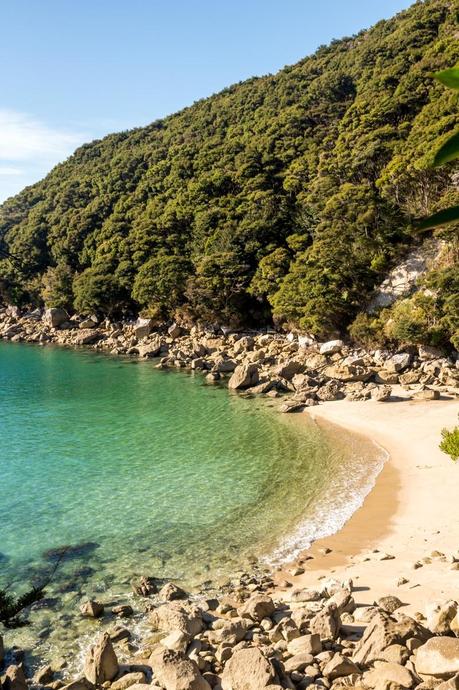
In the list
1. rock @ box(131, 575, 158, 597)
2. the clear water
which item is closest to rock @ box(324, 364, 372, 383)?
the clear water

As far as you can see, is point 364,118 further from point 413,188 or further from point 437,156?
point 437,156

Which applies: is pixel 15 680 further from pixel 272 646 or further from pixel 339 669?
pixel 339 669

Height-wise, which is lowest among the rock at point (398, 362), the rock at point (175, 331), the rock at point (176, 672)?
the rock at point (176, 672)

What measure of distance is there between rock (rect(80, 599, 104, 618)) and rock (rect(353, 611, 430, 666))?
6497 mm

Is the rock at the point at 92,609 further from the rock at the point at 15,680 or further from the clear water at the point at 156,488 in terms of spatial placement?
the rock at the point at 15,680

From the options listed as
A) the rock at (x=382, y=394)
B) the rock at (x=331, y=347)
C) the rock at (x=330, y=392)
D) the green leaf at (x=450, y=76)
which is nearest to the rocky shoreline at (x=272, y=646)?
the green leaf at (x=450, y=76)

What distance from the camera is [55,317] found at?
7600cm

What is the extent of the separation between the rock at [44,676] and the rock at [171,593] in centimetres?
328

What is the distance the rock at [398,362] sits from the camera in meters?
36.5

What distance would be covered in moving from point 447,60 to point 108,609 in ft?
229

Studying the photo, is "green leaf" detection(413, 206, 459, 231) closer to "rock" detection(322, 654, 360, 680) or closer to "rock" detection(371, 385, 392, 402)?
"rock" detection(322, 654, 360, 680)

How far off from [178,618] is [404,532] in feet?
26.6

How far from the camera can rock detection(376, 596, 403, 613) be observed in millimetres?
10634

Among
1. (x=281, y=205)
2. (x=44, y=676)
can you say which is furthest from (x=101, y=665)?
(x=281, y=205)
